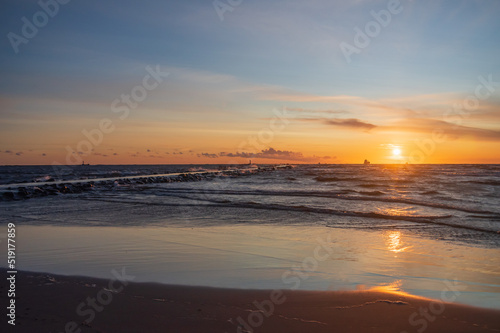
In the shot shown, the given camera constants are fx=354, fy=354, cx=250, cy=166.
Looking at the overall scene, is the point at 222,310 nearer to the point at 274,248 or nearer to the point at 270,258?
the point at 270,258

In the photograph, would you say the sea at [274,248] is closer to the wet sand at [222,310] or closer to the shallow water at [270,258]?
the shallow water at [270,258]

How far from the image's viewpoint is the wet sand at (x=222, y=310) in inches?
158

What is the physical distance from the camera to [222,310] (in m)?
4.44

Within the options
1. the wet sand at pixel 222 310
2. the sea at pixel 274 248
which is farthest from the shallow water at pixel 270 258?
the wet sand at pixel 222 310

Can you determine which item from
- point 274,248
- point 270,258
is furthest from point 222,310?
point 274,248

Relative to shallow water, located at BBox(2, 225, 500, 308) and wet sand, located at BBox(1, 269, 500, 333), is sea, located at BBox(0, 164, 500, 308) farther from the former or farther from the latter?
wet sand, located at BBox(1, 269, 500, 333)

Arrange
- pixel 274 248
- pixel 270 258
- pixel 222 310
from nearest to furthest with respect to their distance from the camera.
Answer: pixel 222 310 → pixel 270 258 → pixel 274 248

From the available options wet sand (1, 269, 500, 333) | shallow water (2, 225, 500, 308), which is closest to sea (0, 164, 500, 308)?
shallow water (2, 225, 500, 308)

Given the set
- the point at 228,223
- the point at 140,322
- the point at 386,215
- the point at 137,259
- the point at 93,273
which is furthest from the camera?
the point at 386,215

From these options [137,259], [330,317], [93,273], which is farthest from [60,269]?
[330,317]

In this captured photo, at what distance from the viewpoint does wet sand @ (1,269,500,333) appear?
13.2ft

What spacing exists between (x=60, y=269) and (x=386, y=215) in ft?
38.4

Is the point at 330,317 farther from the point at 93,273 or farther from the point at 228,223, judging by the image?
the point at 228,223

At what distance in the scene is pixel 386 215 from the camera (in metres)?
14.0
